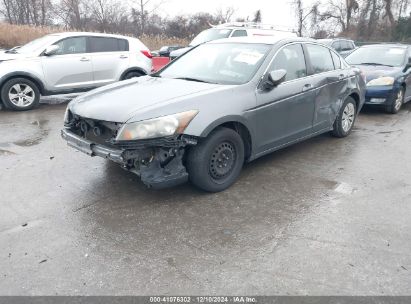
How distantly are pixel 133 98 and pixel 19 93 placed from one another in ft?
17.5

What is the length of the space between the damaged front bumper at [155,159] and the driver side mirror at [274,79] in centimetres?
127

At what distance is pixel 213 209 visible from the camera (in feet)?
12.7

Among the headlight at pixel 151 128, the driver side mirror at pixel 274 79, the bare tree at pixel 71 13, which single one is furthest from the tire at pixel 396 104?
the bare tree at pixel 71 13

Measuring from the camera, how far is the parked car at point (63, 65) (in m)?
8.15

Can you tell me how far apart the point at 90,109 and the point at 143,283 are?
2040 mm

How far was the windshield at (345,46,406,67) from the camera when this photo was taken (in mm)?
8969

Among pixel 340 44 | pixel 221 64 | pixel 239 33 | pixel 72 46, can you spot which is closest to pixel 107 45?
pixel 72 46

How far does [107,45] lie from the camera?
9.41 m

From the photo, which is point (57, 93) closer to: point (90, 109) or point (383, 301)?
point (90, 109)

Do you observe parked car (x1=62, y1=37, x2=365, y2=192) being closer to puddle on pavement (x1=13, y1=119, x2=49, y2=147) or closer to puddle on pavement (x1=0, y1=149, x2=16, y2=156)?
puddle on pavement (x1=0, y1=149, x2=16, y2=156)

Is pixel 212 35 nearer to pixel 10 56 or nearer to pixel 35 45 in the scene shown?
pixel 35 45

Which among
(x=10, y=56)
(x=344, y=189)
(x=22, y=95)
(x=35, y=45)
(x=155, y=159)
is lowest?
(x=344, y=189)

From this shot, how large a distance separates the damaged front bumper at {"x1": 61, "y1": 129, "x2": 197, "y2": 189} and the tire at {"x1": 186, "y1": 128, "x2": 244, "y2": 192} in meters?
0.12

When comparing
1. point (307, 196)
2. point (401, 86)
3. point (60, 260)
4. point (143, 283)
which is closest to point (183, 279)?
point (143, 283)
